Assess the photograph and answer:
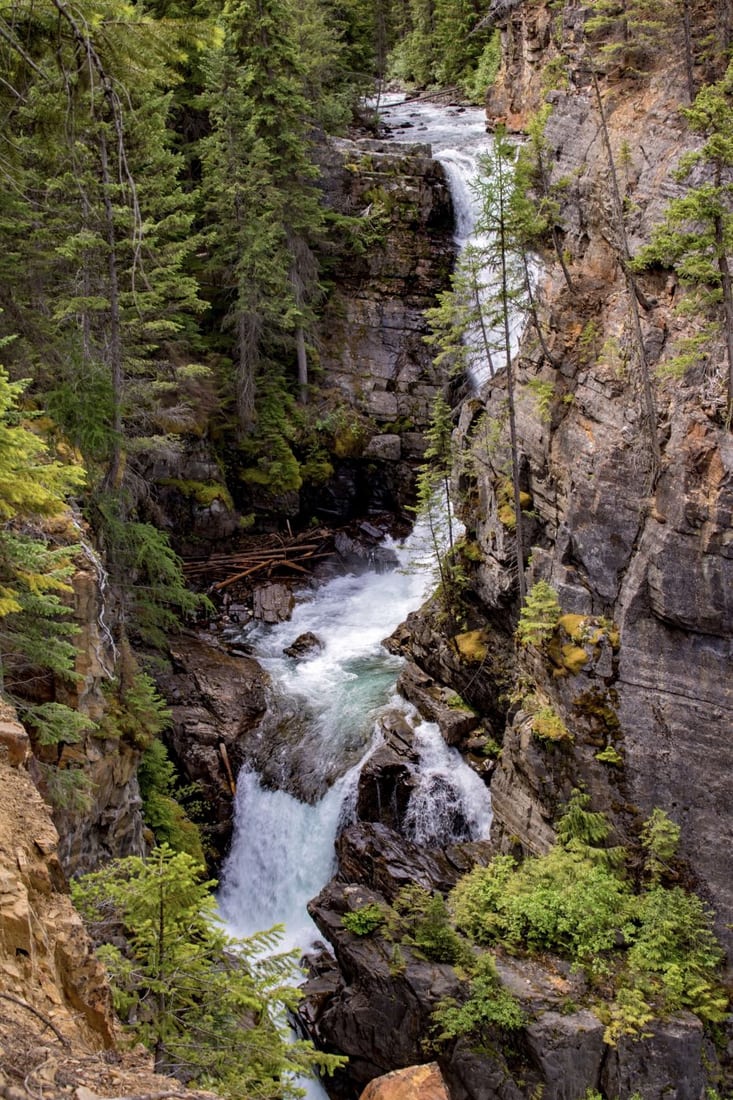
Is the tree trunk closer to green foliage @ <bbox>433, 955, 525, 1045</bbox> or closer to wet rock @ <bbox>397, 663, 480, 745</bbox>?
wet rock @ <bbox>397, 663, 480, 745</bbox>

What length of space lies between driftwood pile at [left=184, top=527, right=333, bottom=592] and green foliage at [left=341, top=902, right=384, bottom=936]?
37.5 ft

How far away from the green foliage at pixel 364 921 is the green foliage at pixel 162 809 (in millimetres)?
3088

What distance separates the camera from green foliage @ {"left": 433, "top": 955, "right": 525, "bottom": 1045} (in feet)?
36.8

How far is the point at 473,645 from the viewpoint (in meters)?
18.0

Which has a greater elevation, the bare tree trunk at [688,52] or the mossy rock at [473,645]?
the bare tree trunk at [688,52]

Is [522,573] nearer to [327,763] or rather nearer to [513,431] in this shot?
[513,431]

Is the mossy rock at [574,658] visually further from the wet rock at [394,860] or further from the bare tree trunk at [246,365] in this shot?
the bare tree trunk at [246,365]

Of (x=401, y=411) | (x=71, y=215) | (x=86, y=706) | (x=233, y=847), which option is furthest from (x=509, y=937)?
(x=401, y=411)

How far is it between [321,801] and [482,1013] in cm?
587

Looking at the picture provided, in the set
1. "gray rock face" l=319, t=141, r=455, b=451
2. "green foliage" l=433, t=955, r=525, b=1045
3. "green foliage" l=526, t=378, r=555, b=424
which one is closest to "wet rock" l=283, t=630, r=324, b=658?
"green foliage" l=526, t=378, r=555, b=424

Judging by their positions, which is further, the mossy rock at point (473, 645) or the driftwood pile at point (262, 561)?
the driftwood pile at point (262, 561)

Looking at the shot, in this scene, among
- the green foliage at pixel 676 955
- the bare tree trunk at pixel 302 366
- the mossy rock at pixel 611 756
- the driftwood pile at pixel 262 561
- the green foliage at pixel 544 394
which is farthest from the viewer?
the bare tree trunk at pixel 302 366

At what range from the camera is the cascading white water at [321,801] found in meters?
15.3

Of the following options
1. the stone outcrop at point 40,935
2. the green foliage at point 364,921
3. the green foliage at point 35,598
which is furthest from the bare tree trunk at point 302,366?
the stone outcrop at point 40,935
